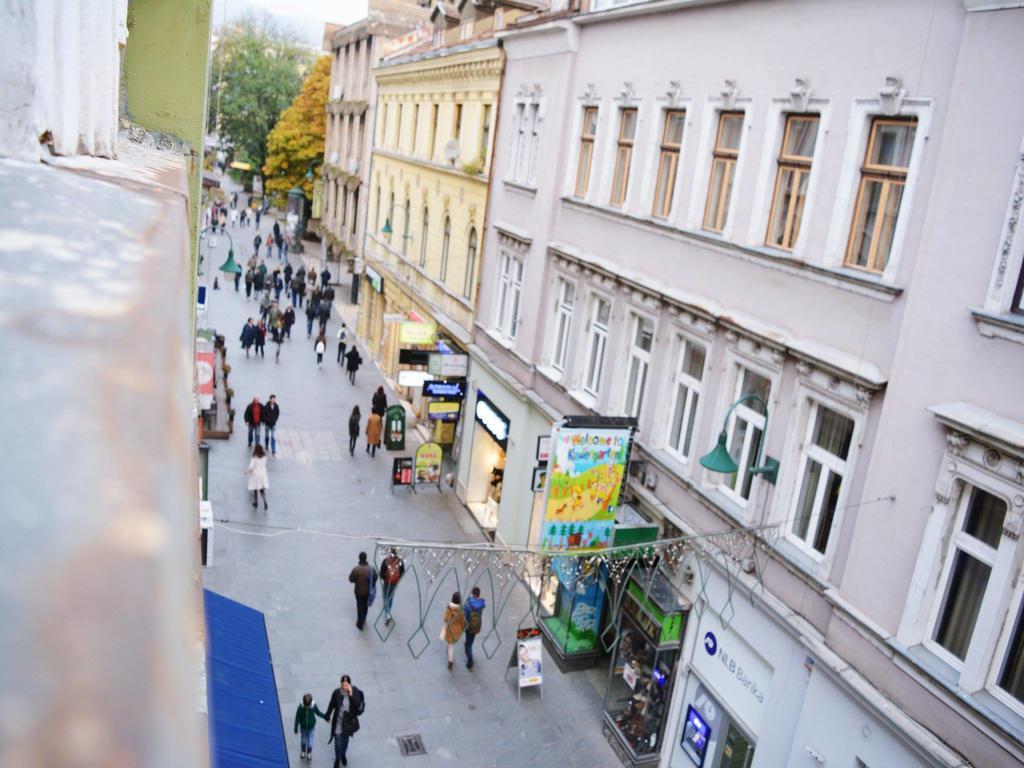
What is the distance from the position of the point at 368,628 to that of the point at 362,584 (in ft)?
3.14

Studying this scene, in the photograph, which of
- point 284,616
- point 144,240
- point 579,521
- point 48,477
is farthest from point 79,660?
point 284,616

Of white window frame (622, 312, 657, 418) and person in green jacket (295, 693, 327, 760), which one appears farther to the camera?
white window frame (622, 312, 657, 418)

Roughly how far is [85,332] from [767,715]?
12268 mm

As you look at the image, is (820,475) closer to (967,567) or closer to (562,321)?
(967,567)

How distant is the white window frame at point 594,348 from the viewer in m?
16.5

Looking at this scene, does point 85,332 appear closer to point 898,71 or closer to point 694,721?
point 898,71

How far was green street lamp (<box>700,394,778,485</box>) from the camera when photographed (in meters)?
11.1

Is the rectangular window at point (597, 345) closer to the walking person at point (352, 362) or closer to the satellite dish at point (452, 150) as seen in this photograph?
the satellite dish at point (452, 150)

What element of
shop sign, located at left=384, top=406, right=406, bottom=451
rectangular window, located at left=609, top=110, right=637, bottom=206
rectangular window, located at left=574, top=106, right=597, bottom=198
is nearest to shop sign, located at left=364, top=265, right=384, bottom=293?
shop sign, located at left=384, top=406, right=406, bottom=451

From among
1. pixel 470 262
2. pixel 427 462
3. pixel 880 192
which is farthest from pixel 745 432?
pixel 470 262

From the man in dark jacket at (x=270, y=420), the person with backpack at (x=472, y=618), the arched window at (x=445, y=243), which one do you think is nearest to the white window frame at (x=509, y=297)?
the arched window at (x=445, y=243)

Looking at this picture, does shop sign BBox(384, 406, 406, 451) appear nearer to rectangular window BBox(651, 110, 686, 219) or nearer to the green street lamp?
rectangular window BBox(651, 110, 686, 219)

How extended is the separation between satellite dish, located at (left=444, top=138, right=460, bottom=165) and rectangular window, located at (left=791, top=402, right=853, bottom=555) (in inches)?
663

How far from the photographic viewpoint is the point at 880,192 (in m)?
10.4
